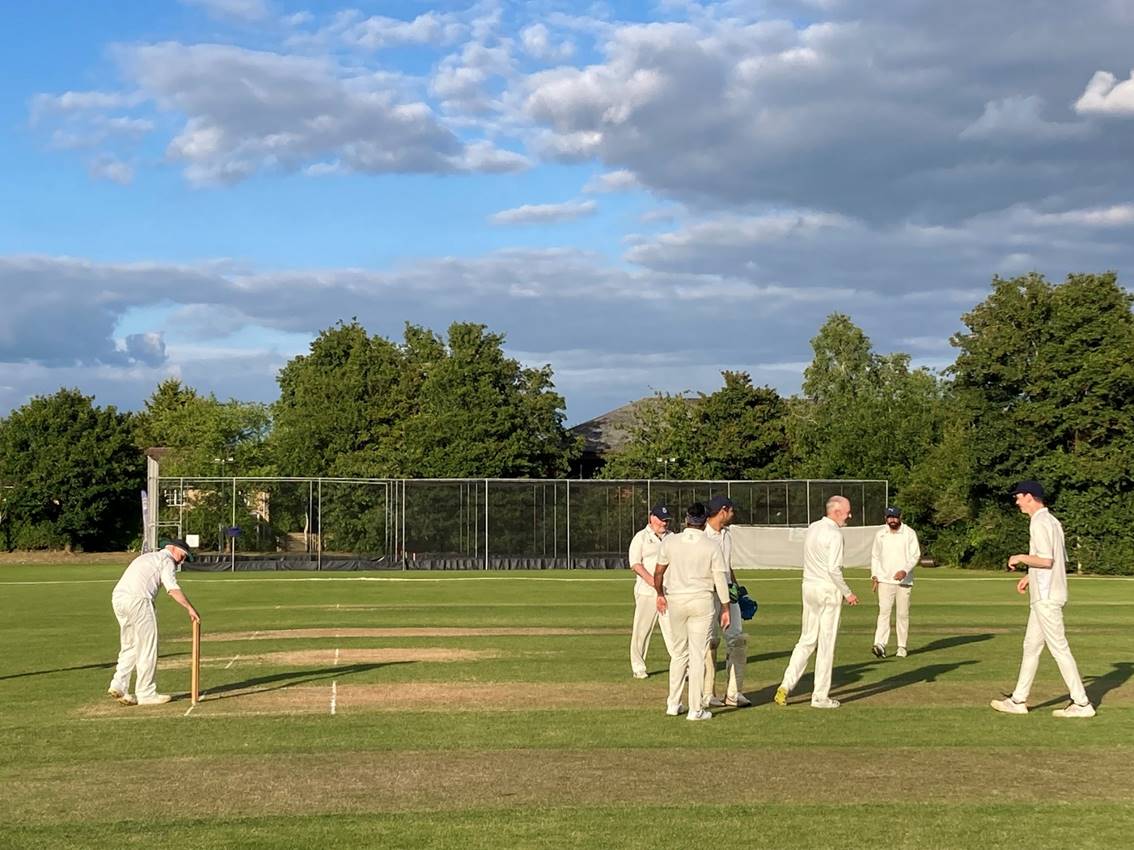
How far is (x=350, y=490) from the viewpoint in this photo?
51.8 meters

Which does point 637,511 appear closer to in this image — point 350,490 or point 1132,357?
point 350,490

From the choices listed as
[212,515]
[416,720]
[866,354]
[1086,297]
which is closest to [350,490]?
[212,515]

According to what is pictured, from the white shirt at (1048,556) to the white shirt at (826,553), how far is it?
192 cm

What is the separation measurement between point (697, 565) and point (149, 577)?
6.40 m

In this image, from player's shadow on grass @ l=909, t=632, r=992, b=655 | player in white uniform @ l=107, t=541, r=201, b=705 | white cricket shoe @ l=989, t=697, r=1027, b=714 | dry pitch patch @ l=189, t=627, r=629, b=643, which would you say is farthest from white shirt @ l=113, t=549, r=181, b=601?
player's shadow on grass @ l=909, t=632, r=992, b=655

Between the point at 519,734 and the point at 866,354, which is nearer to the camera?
the point at 519,734

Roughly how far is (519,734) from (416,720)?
1381 millimetres

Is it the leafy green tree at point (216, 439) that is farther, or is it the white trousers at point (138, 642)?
the leafy green tree at point (216, 439)

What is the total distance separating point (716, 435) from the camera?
232ft

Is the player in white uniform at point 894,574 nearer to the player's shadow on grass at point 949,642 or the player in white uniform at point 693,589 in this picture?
the player's shadow on grass at point 949,642

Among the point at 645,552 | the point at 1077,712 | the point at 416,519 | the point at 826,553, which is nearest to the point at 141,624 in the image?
the point at 645,552

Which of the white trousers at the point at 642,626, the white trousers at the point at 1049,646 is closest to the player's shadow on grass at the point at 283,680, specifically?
the white trousers at the point at 642,626

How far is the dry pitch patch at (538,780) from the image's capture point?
928 cm

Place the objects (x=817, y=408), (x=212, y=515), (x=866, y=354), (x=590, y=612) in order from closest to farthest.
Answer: (x=590, y=612) → (x=212, y=515) → (x=817, y=408) → (x=866, y=354)
